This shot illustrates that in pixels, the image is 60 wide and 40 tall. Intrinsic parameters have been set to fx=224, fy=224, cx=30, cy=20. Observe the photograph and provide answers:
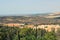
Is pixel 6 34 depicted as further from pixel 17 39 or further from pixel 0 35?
pixel 17 39

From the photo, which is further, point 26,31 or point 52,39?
point 26,31

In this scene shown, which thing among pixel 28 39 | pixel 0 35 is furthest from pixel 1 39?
pixel 28 39

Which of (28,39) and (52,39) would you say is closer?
(28,39)

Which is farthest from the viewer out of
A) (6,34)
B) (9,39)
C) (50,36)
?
(6,34)

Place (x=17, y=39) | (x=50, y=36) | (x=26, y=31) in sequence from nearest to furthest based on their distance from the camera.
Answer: (x=17, y=39)
(x=50, y=36)
(x=26, y=31)

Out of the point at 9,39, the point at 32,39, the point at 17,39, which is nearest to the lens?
the point at 32,39

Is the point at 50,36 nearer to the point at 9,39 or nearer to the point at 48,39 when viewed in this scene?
the point at 48,39

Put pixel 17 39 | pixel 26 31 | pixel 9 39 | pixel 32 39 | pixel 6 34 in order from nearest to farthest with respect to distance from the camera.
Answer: pixel 32 39
pixel 17 39
pixel 9 39
pixel 6 34
pixel 26 31

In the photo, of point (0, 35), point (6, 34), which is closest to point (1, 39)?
point (0, 35)
